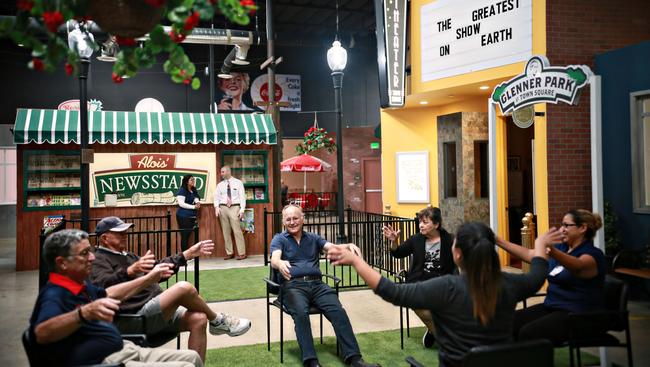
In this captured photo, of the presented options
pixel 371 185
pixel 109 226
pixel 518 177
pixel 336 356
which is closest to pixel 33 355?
pixel 109 226

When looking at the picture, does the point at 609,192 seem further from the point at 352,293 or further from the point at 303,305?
the point at 303,305

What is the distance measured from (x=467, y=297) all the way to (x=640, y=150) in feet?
17.2

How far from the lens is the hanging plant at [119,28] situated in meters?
1.92

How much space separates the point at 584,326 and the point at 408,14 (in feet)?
23.5

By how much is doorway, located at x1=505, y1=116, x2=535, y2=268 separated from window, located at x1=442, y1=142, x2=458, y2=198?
3.22 feet

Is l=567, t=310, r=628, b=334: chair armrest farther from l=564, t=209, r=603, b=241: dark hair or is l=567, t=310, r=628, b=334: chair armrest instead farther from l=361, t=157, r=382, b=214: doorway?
l=361, t=157, r=382, b=214: doorway

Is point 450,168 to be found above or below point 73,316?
above

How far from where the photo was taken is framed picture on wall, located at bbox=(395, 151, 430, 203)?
10711 mm

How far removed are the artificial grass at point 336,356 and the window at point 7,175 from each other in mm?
14318

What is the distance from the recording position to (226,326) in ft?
14.2

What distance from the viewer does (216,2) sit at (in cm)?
220

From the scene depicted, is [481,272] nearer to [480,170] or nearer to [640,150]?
[640,150]

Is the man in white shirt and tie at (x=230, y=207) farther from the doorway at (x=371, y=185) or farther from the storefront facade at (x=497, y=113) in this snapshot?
the doorway at (x=371, y=185)

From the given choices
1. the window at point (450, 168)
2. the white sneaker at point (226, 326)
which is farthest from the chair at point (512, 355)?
the window at point (450, 168)
